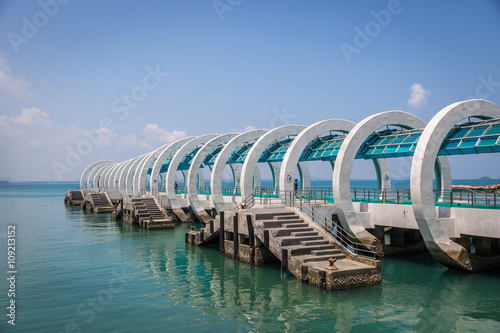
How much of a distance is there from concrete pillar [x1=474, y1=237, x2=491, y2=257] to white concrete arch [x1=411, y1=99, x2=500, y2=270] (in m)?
0.61

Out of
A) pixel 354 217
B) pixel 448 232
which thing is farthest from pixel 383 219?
pixel 448 232

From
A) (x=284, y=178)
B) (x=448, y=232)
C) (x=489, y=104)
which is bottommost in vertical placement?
(x=448, y=232)

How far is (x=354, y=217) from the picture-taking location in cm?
2152

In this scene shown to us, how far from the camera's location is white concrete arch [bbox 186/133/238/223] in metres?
35.7

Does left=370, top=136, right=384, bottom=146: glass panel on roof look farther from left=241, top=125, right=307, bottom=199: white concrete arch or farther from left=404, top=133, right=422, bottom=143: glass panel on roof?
left=241, top=125, right=307, bottom=199: white concrete arch

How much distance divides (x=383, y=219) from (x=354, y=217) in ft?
4.89

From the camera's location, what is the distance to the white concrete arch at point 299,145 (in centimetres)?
2528

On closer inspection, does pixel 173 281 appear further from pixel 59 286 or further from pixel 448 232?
pixel 448 232

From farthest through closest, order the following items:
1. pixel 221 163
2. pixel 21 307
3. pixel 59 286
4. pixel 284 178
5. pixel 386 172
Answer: pixel 221 163
pixel 386 172
pixel 284 178
pixel 59 286
pixel 21 307

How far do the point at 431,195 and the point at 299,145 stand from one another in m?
9.65

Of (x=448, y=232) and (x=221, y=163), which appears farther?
(x=221, y=163)

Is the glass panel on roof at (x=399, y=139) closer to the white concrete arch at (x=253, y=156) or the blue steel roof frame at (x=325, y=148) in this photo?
the blue steel roof frame at (x=325, y=148)

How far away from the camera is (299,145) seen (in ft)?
83.8

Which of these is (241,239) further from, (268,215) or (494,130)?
(494,130)
